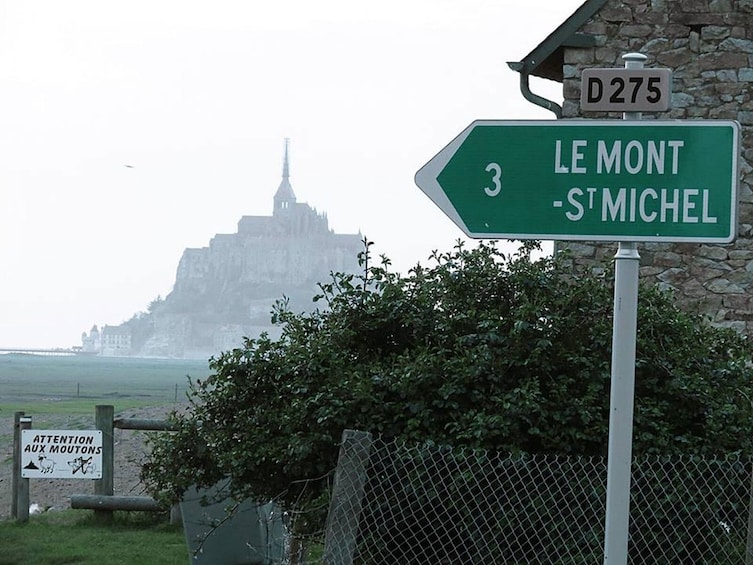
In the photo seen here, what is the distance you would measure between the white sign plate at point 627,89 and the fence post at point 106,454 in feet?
27.2

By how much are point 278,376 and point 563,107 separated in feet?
16.2

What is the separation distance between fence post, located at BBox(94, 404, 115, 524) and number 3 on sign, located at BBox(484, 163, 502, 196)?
26.3 ft

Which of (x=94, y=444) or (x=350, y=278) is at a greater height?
(x=350, y=278)

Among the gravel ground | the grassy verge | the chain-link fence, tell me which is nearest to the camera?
the chain-link fence

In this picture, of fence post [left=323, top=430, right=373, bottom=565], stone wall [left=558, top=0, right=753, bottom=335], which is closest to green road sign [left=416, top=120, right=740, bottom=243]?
fence post [left=323, top=430, right=373, bottom=565]

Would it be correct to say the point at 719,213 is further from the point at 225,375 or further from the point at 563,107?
the point at 563,107

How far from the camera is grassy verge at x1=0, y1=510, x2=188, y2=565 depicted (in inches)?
358

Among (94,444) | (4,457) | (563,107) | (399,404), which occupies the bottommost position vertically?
(4,457)

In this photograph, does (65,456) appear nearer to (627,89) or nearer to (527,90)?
(527,90)

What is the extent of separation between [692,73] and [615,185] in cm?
715

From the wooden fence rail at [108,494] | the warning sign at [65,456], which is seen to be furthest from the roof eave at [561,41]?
the warning sign at [65,456]

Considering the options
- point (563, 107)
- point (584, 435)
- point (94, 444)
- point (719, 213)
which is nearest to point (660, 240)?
point (719, 213)

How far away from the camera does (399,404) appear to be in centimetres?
611

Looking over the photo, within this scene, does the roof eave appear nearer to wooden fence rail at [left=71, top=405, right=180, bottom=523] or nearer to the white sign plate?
wooden fence rail at [left=71, top=405, right=180, bottom=523]
